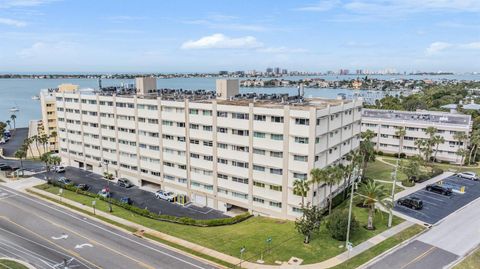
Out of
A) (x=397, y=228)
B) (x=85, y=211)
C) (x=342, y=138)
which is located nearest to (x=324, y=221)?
(x=397, y=228)

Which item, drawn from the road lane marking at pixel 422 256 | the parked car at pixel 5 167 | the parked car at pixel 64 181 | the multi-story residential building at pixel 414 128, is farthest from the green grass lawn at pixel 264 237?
the parked car at pixel 5 167

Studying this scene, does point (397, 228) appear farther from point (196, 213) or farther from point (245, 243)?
point (196, 213)

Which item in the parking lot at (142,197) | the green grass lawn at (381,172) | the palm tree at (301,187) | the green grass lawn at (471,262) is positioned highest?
the palm tree at (301,187)

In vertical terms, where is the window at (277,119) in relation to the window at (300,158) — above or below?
above

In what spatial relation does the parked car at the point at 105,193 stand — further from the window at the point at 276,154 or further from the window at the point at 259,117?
the window at the point at 276,154

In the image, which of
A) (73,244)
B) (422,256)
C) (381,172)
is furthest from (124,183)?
(381,172)

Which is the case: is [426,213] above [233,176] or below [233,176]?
below

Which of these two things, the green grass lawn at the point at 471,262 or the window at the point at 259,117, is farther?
the window at the point at 259,117
